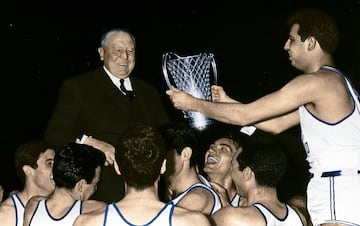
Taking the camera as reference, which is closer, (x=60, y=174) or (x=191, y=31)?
(x=60, y=174)

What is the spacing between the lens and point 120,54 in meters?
4.70

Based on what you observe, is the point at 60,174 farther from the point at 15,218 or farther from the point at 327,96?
the point at 327,96

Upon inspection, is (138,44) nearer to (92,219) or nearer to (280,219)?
(280,219)

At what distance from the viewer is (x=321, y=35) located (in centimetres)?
394

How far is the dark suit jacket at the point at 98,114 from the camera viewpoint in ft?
15.2

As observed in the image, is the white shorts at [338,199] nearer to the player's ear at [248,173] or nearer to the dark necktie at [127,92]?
the player's ear at [248,173]

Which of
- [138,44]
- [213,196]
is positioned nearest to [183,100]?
[213,196]

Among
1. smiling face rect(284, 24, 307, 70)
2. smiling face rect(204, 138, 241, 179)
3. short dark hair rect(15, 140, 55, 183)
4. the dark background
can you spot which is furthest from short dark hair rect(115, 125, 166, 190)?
the dark background

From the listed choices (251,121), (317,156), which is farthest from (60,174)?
(317,156)

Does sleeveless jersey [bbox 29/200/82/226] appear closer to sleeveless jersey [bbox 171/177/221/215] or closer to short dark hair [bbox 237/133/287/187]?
sleeveless jersey [bbox 171/177/221/215]

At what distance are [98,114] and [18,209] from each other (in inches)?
30.5

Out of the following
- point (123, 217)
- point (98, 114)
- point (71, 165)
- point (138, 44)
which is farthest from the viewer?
point (138, 44)

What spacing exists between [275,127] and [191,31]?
291cm

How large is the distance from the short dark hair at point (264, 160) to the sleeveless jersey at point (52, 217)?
0.90 metres
